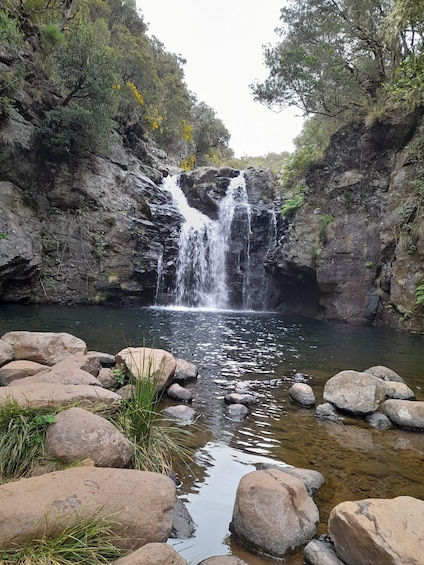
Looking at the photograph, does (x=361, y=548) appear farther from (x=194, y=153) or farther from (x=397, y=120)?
(x=194, y=153)

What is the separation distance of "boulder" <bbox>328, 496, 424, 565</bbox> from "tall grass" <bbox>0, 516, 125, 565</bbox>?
4.35 feet

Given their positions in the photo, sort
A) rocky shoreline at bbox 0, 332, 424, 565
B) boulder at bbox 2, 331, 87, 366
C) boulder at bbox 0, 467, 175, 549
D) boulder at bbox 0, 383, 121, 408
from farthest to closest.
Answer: boulder at bbox 2, 331, 87, 366, boulder at bbox 0, 383, 121, 408, rocky shoreline at bbox 0, 332, 424, 565, boulder at bbox 0, 467, 175, 549

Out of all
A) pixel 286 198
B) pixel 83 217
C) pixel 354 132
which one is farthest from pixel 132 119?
pixel 354 132

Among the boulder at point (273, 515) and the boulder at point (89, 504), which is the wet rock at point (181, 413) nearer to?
the boulder at point (273, 515)

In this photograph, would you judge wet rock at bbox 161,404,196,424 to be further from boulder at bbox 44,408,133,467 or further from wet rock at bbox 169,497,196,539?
wet rock at bbox 169,497,196,539

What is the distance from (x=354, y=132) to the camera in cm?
1612

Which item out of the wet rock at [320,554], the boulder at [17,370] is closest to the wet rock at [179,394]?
the boulder at [17,370]

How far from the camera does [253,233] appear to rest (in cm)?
1967

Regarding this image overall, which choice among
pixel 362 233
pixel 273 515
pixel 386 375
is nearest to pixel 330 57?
pixel 362 233

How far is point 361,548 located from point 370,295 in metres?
13.9

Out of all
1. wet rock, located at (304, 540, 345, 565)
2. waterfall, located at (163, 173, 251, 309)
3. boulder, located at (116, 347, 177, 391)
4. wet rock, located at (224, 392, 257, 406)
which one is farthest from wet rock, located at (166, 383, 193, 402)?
waterfall, located at (163, 173, 251, 309)

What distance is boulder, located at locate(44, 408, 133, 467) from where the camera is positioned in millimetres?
2566

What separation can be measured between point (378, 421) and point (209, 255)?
49.3 feet

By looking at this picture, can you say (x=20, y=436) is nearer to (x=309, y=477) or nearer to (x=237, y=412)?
(x=309, y=477)
